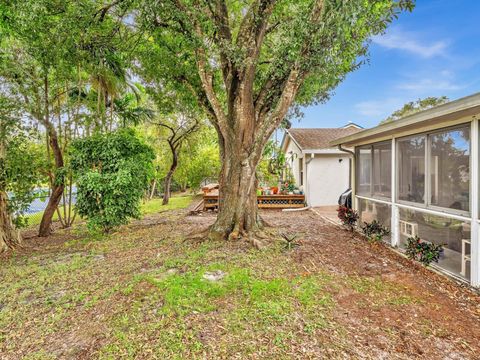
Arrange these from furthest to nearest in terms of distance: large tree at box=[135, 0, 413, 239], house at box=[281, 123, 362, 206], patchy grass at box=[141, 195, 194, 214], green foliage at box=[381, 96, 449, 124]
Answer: green foliage at box=[381, 96, 449, 124] → patchy grass at box=[141, 195, 194, 214] → house at box=[281, 123, 362, 206] → large tree at box=[135, 0, 413, 239]

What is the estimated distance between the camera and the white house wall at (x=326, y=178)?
13.2m

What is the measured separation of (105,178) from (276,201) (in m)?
8.32

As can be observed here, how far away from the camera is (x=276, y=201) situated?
13242 millimetres

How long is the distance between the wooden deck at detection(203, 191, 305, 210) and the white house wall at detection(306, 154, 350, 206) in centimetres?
54

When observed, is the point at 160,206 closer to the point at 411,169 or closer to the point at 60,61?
the point at 60,61

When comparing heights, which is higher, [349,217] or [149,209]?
[349,217]

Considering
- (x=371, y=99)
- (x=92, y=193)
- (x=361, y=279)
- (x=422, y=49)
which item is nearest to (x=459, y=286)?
(x=361, y=279)

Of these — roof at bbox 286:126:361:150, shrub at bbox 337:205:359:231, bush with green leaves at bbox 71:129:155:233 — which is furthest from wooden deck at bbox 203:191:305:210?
bush with green leaves at bbox 71:129:155:233

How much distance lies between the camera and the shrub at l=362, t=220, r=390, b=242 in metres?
6.37

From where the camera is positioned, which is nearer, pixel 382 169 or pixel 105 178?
pixel 382 169

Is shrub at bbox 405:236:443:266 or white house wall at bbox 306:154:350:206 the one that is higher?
white house wall at bbox 306:154:350:206

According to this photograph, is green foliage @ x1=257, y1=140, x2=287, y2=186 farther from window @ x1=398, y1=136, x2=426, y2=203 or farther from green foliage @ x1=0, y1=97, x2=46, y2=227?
green foliage @ x1=0, y1=97, x2=46, y2=227

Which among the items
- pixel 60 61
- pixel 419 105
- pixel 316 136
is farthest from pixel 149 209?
Answer: pixel 419 105

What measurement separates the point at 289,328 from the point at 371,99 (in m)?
25.0
